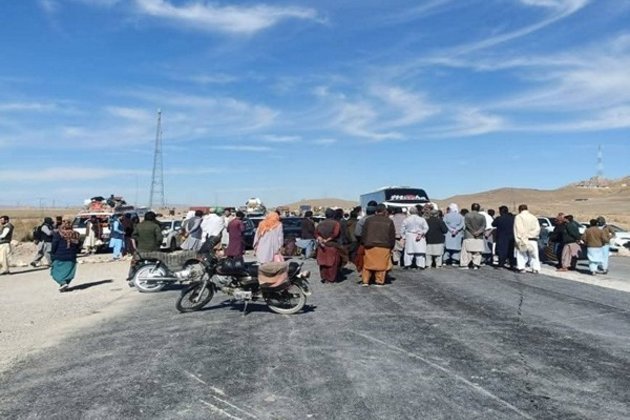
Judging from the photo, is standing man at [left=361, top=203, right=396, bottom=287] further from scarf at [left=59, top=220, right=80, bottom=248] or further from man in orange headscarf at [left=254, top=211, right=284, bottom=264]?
scarf at [left=59, top=220, right=80, bottom=248]

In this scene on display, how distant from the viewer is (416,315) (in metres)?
9.72

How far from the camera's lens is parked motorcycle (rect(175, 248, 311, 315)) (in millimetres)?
9945

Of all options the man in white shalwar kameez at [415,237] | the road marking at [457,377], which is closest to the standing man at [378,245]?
the man in white shalwar kameez at [415,237]

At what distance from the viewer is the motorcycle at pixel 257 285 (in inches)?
391

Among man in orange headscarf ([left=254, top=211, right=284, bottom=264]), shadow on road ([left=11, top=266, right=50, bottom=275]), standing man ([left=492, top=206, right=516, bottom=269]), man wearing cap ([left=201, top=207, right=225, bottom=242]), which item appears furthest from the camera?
shadow on road ([left=11, top=266, right=50, bottom=275])

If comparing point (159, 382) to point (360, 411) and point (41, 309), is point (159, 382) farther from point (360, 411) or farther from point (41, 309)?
point (41, 309)

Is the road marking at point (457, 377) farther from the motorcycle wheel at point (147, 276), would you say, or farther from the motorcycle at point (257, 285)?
the motorcycle wheel at point (147, 276)

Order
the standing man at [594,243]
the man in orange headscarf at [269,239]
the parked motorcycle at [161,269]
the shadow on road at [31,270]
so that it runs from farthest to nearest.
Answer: the shadow on road at [31,270] → the standing man at [594,243] → the parked motorcycle at [161,269] → the man in orange headscarf at [269,239]

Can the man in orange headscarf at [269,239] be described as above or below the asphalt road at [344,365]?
above

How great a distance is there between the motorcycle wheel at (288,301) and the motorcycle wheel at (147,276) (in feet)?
14.0

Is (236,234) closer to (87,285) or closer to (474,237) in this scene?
(87,285)

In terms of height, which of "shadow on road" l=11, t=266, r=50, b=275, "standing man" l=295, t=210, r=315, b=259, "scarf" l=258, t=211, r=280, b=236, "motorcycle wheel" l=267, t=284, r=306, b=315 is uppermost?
"scarf" l=258, t=211, r=280, b=236

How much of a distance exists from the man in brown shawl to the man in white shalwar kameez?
9.16ft

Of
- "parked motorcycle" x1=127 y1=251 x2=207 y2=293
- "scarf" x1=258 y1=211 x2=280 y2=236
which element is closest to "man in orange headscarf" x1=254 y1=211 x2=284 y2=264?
"scarf" x1=258 y1=211 x2=280 y2=236
